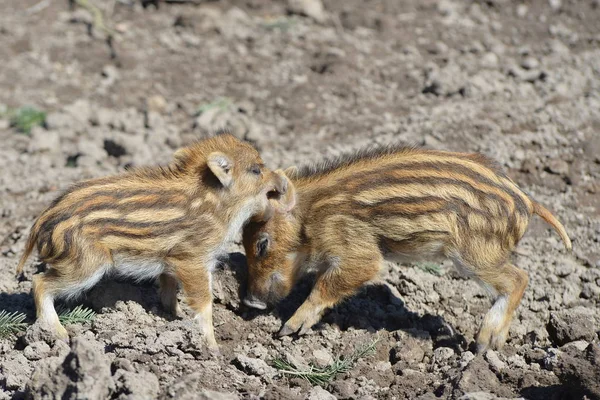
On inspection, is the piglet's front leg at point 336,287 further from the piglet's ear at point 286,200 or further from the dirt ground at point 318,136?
the piglet's ear at point 286,200

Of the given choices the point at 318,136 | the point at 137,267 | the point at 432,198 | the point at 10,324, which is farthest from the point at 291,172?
the point at 318,136

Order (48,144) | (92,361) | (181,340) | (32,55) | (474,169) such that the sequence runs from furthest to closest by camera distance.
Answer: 1. (32,55)
2. (48,144)
3. (474,169)
4. (181,340)
5. (92,361)

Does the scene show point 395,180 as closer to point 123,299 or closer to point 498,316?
point 498,316

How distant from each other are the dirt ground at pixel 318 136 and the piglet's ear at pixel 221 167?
0.87m

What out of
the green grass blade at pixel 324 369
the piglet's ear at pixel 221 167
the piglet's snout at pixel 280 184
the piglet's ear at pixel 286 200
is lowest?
the green grass blade at pixel 324 369

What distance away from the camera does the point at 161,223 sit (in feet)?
17.8

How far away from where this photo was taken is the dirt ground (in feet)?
16.4

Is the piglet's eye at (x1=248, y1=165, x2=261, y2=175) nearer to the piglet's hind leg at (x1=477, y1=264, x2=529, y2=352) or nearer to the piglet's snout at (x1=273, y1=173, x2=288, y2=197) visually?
the piglet's snout at (x1=273, y1=173, x2=288, y2=197)

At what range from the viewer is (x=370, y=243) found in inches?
230

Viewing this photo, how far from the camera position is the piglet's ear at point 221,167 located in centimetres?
554

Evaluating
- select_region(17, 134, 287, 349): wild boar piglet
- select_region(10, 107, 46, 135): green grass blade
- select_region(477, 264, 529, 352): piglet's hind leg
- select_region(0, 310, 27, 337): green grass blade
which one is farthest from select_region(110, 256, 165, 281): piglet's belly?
select_region(10, 107, 46, 135): green grass blade

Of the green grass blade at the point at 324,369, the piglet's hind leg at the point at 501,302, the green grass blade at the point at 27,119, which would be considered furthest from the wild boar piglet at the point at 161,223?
the green grass blade at the point at 27,119

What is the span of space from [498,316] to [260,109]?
434 centimetres

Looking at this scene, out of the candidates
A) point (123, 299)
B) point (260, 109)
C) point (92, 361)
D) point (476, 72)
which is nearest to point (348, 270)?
point (123, 299)
